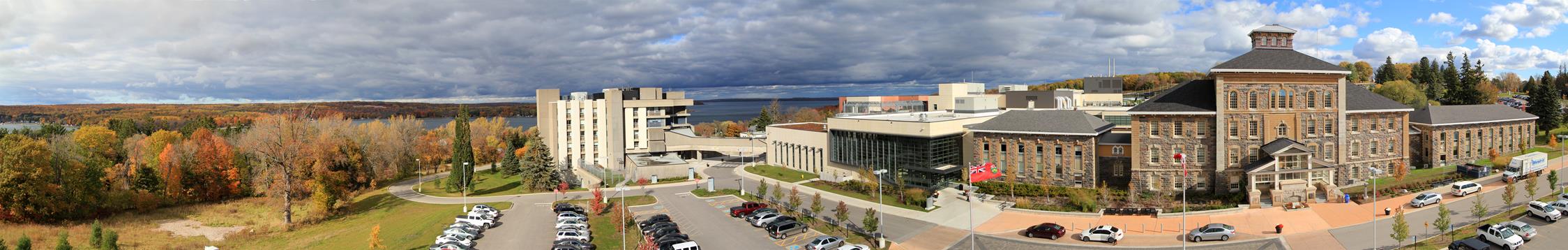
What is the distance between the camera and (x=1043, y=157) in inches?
2296

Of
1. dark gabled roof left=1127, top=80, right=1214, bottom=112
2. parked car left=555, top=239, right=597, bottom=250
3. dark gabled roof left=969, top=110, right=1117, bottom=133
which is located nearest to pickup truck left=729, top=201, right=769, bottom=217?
parked car left=555, top=239, right=597, bottom=250

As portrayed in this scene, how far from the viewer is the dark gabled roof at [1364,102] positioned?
58.0 m

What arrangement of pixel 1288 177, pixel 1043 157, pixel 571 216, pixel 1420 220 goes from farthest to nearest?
pixel 1043 157, pixel 1288 177, pixel 571 216, pixel 1420 220

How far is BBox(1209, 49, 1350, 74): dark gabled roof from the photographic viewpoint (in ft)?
177

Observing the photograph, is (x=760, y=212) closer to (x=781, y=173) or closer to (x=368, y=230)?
(x=781, y=173)

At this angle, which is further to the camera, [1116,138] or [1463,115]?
[1463,115]

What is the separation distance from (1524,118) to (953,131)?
5671 centimetres

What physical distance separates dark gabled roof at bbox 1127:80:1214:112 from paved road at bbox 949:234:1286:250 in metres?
17.0

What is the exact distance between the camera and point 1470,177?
57.3 metres

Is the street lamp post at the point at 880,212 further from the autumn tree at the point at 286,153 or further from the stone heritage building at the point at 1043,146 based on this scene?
the autumn tree at the point at 286,153

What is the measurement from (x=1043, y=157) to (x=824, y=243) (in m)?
26.7

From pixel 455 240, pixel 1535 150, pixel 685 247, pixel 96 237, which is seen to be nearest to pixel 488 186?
pixel 96 237

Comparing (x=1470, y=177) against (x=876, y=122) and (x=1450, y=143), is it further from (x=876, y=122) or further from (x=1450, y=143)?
(x=876, y=122)

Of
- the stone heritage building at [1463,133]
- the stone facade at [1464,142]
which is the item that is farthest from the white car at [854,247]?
the stone facade at [1464,142]
